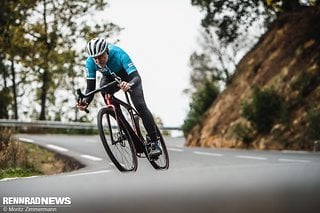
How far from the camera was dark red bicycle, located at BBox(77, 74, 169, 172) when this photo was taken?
4641 mm

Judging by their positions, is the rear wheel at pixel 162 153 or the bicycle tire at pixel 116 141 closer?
the bicycle tire at pixel 116 141

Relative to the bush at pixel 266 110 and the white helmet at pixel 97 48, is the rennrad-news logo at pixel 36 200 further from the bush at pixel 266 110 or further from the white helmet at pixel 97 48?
the bush at pixel 266 110

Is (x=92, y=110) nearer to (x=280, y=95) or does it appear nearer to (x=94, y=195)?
(x=94, y=195)

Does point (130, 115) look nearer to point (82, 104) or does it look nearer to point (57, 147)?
point (82, 104)

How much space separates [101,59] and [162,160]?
2.93 ft

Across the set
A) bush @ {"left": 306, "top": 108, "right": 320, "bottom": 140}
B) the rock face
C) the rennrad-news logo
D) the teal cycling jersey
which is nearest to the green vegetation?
the rennrad-news logo

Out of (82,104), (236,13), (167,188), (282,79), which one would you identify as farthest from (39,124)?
(282,79)

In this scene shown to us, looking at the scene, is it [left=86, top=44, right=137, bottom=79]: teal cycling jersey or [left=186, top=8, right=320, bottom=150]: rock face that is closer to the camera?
[left=86, top=44, right=137, bottom=79]: teal cycling jersey

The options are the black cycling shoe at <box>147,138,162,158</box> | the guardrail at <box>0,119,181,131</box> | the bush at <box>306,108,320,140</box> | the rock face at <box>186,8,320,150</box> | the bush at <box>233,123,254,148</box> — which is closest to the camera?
the black cycling shoe at <box>147,138,162,158</box>

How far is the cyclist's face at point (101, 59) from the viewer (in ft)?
14.7

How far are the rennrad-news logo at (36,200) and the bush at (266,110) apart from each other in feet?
6.79

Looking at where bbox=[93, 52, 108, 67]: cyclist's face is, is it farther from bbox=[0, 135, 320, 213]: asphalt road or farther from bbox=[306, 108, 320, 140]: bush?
bbox=[306, 108, 320, 140]: bush

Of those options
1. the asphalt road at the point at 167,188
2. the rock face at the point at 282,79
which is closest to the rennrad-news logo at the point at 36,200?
the asphalt road at the point at 167,188

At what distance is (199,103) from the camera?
589 centimetres
